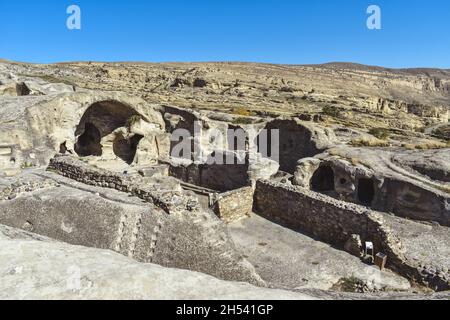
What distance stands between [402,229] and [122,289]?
35.1 feet

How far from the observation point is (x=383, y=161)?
14719 mm

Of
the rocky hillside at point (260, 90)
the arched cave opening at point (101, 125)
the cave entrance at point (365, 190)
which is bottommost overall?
the cave entrance at point (365, 190)

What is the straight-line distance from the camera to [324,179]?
16047mm

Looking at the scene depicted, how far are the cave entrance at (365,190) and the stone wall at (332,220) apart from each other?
4.65 m

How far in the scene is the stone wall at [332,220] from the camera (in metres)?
8.54

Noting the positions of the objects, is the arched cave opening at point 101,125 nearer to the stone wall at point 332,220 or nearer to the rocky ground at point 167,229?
the rocky ground at point 167,229

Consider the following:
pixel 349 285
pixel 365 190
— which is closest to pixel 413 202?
pixel 365 190

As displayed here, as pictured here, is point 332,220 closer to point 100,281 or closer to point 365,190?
point 365,190

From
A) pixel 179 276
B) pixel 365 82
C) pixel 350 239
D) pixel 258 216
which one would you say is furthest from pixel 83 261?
pixel 365 82

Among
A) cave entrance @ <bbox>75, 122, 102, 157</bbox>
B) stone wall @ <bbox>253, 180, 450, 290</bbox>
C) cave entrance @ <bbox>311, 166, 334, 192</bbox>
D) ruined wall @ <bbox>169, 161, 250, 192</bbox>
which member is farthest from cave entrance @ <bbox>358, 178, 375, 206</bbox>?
cave entrance @ <bbox>75, 122, 102, 157</bbox>

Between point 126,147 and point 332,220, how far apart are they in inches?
530

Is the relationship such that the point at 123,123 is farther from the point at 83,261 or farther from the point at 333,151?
the point at 83,261

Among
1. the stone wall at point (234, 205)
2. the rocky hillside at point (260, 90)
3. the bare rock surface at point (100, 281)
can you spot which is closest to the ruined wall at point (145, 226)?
the bare rock surface at point (100, 281)

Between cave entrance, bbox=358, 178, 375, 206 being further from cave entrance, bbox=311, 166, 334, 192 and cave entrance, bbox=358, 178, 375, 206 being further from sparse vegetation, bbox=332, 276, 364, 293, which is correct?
sparse vegetation, bbox=332, 276, 364, 293
